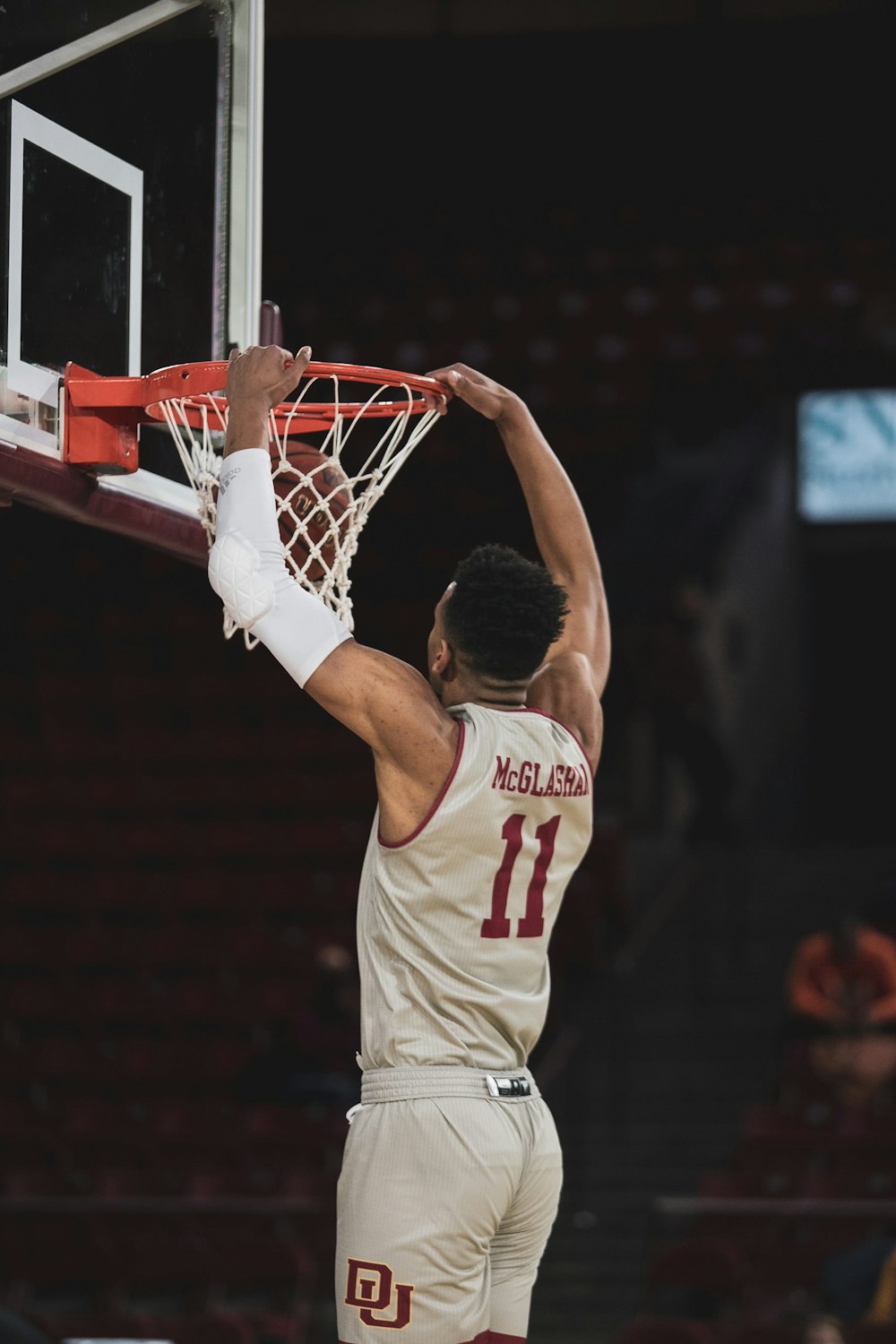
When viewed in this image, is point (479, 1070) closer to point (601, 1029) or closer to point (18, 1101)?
point (18, 1101)

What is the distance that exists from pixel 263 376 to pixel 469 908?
938 mm

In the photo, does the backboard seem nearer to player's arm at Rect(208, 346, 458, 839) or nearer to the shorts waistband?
player's arm at Rect(208, 346, 458, 839)

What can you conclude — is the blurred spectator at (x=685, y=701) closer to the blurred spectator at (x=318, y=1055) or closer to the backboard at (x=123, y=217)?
the blurred spectator at (x=318, y=1055)

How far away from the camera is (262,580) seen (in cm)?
289

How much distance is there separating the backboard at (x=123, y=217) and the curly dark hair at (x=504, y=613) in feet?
2.56

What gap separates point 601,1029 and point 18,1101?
123 inches

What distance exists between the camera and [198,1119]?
851 cm

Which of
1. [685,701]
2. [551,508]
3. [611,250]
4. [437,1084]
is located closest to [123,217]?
[551,508]

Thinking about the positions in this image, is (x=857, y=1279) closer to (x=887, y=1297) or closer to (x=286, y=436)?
(x=887, y=1297)

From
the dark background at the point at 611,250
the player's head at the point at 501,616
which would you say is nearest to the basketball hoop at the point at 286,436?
the player's head at the point at 501,616

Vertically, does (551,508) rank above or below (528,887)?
above

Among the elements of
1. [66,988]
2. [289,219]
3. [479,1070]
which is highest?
[289,219]

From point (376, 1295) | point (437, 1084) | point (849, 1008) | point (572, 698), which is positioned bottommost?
point (849, 1008)

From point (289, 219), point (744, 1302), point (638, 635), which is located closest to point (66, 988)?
point (744, 1302)
